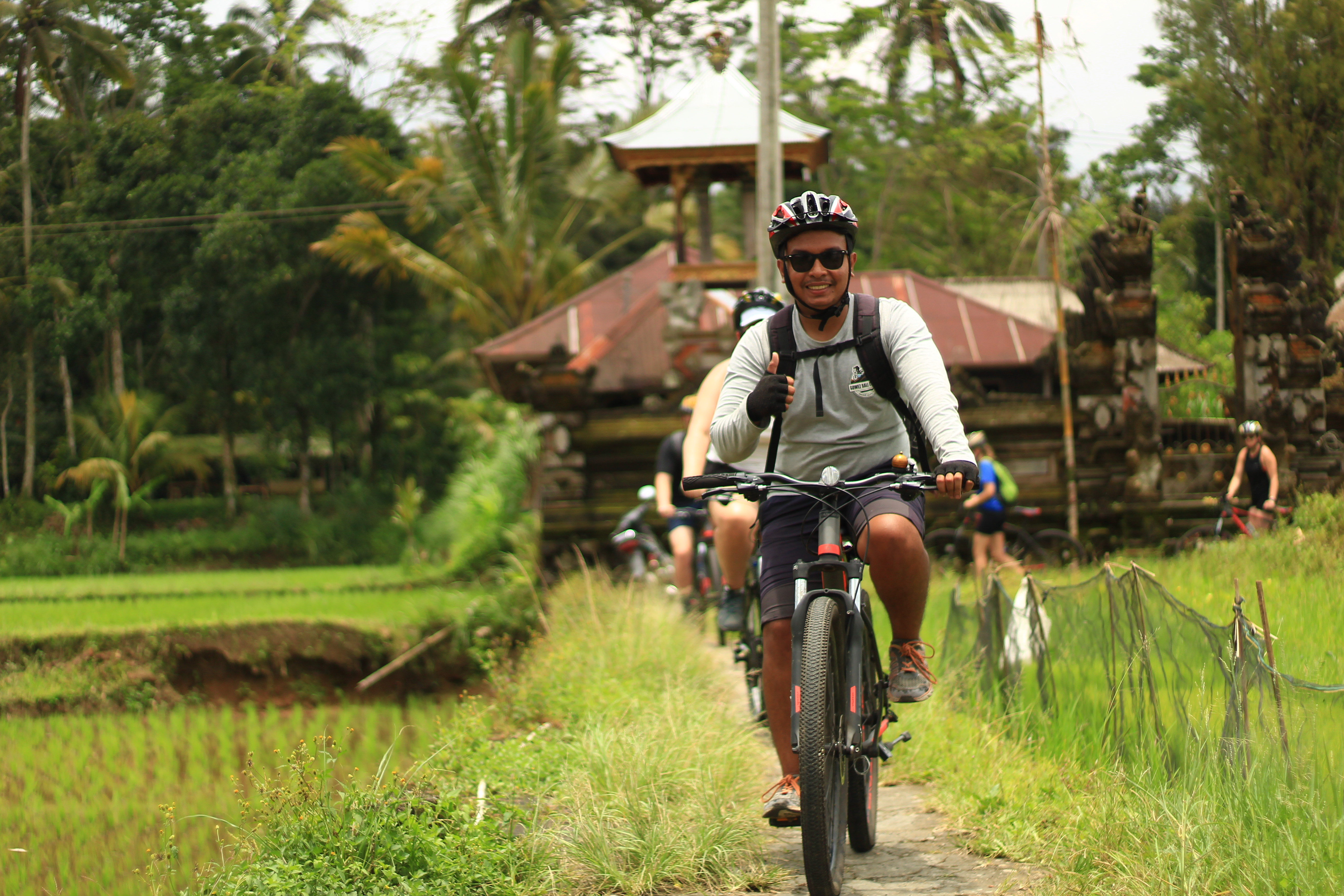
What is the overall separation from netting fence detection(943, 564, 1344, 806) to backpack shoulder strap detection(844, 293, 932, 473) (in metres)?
0.96

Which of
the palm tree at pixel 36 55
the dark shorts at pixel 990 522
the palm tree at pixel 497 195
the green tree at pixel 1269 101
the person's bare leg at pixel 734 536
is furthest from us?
the palm tree at pixel 497 195

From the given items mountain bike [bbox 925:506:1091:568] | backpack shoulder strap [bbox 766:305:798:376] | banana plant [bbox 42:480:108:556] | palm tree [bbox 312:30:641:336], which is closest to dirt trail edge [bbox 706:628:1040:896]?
backpack shoulder strap [bbox 766:305:798:376]

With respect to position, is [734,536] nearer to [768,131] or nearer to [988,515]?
[768,131]

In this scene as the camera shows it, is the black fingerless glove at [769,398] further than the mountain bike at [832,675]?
Yes

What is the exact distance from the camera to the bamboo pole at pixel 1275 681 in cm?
325

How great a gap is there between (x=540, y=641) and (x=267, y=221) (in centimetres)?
703

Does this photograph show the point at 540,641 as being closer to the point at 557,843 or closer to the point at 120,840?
the point at 120,840

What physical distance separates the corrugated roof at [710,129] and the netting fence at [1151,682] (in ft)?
36.3

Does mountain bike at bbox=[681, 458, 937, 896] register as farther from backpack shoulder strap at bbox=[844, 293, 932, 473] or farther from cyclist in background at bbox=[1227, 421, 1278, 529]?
cyclist in background at bbox=[1227, 421, 1278, 529]

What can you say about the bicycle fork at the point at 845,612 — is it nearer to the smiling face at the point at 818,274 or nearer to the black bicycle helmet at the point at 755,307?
the smiling face at the point at 818,274

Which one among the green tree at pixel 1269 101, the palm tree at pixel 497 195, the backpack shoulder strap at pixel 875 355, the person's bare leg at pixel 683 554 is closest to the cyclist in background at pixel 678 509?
the person's bare leg at pixel 683 554

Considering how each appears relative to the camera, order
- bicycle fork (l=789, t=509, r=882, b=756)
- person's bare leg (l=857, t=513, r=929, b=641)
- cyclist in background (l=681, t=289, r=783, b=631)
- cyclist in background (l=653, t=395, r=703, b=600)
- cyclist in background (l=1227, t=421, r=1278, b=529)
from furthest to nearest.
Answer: cyclist in background (l=653, t=395, r=703, b=600) → cyclist in background (l=1227, t=421, r=1278, b=529) → cyclist in background (l=681, t=289, r=783, b=631) → person's bare leg (l=857, t=513, r=929, b=641) → bicycle fork (l=789, t=509, r=882, b=756)

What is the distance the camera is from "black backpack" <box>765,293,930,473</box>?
3.96 metres

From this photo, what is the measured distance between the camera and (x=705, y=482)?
3.91m
